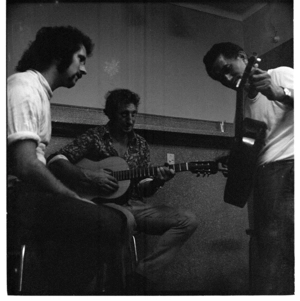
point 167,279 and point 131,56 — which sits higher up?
point 131,56

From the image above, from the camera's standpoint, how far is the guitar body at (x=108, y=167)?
3852mm

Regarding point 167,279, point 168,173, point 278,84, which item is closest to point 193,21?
point 278,84

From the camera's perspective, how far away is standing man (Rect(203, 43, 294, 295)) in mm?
3965

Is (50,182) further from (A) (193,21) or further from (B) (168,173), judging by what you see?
(A) (193,21)

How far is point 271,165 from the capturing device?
4.02m

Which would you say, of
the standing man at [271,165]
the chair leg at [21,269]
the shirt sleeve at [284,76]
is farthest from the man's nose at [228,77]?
the chair leg at [21,269]

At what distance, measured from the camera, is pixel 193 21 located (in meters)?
4.06

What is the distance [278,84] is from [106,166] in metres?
1.43

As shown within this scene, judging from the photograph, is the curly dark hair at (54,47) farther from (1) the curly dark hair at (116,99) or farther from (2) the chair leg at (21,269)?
(2) the chair leg at (21,269)

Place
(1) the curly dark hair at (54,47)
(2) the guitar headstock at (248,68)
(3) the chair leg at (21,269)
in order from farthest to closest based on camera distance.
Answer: (2) the guitar headstock at (248,68), (1) the curly dark hair at (54,47), (3) the chair leg at (21,269)

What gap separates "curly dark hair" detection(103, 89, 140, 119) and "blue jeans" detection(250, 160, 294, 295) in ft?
3.59

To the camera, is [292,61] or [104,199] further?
[292,61]

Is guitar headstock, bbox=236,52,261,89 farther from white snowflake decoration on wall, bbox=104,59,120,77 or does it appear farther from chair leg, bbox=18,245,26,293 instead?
chair leg, bbox=18,245,26,293
